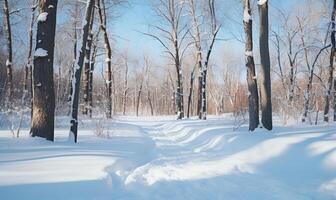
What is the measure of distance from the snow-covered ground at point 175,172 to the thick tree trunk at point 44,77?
1.63 feet

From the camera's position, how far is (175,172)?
6.59 metres

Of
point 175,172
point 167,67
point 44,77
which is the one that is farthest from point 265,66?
point 167,67

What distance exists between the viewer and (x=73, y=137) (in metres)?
10.0

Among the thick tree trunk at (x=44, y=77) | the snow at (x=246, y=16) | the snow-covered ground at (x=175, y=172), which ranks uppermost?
the snow at (x=246, y=16)

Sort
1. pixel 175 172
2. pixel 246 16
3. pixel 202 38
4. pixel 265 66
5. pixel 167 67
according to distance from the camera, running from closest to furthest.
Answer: pixel 175 172 → pixel 265 66 → pixel 246 16 → pixel 202 38 → pixel 167 67

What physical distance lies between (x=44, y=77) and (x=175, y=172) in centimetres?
468

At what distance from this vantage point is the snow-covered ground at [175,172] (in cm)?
491

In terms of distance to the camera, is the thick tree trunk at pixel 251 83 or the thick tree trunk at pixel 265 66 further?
the thick tree trunk at pixel 251 83

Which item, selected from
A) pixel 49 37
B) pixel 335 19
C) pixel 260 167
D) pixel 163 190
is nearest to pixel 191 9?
pixel 335 19

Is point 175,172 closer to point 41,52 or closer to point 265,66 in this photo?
point 41,52

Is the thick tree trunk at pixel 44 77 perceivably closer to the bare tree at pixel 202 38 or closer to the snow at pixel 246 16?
the snow at pixel 246 16

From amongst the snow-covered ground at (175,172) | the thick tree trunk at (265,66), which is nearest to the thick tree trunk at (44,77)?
the snow-covered ground at (175,172)

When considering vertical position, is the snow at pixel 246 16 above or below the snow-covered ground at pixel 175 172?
above

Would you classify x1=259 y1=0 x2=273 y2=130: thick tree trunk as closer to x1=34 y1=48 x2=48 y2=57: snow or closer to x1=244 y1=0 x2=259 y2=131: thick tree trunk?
x1=244 y1=0 x2=259 y2=131: thick tree trunk
